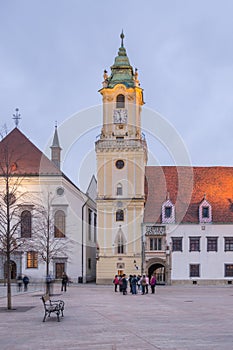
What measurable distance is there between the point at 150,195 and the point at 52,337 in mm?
46271

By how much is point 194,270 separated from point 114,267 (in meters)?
7.89

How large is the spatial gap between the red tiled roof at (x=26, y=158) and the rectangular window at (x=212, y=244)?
54.2 feet

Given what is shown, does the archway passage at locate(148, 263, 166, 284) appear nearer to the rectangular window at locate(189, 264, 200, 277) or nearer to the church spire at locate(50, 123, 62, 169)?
the rectangular window at locate(189, 264, 200, 277)

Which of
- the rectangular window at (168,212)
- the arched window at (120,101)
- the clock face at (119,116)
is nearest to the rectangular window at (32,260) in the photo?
the rectangular window at (168,212)

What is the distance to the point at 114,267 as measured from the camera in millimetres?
59062

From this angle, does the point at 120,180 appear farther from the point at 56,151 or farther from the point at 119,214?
the point at 56,151

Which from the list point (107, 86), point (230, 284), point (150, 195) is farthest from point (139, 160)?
point (230, 284)

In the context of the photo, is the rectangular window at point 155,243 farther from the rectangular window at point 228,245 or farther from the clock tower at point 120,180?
the rectangular window at point 228,245

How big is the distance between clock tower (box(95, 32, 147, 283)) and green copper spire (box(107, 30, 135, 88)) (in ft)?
0.35

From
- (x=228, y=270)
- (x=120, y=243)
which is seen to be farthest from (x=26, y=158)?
(x=228, y=270)

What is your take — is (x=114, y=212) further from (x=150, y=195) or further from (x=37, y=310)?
(x=37, y=310)

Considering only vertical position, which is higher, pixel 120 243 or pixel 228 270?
pixel 120 243

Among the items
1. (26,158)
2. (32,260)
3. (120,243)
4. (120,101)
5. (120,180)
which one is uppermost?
(120,101)

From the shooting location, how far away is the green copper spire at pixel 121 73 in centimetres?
6188
